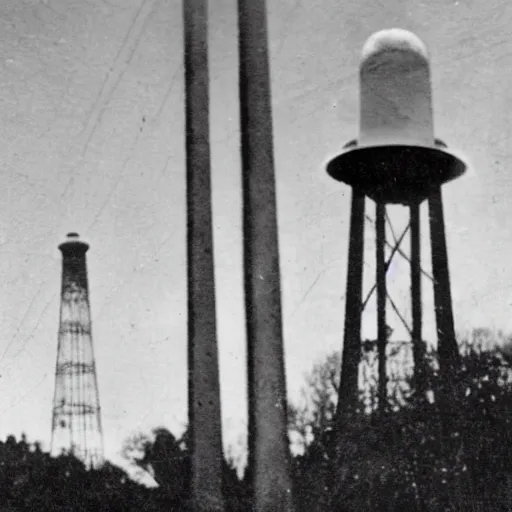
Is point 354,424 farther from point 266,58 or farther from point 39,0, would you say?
point 39,0

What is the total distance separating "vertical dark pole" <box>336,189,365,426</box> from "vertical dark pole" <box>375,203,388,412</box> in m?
0.23

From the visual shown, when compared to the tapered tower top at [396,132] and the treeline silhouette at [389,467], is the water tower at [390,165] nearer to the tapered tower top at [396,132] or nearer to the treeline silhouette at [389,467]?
the tapered tower top at [396,132]

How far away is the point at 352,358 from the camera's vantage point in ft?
38.0

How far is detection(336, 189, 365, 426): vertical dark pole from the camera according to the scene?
1141 cm

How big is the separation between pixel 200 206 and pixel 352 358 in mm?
2611

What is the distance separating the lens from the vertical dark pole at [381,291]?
11.5 meters

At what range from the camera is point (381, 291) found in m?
11.9

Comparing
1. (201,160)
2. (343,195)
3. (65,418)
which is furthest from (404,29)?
(65,418)

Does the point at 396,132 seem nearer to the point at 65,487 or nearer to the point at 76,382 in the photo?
the point at 65,487

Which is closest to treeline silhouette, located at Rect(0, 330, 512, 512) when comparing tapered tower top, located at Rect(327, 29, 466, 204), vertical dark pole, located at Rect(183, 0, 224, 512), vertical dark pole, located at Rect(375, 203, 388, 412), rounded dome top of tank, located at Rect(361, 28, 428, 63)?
vertical dark pole, located at Rect(375, 203, 388, 412)

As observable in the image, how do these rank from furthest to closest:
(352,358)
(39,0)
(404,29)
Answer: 1. (404,29)
2. (352,358)
3. (39,0)

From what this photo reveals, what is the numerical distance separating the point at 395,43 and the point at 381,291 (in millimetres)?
3138

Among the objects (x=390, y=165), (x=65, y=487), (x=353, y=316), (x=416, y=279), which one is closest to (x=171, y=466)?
(x=65, y=487)

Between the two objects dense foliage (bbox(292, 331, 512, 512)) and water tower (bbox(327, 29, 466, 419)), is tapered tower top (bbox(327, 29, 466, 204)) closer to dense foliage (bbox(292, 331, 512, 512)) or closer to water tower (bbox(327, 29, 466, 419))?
water tower (bbox(327, 29, 466, 419))
